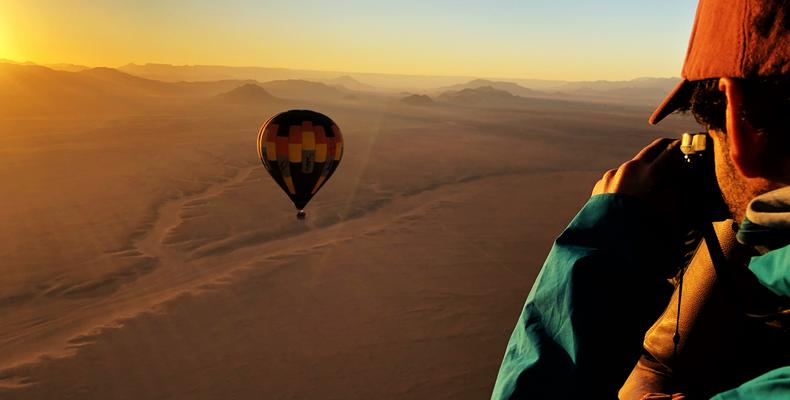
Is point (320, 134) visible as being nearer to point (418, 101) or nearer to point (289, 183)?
point (289, 183)

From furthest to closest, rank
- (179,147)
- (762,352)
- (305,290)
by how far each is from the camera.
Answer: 1. (179,147)
2. (305,290)
3. (762,352)

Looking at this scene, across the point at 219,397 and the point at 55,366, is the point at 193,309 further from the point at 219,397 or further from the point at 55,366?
the point at 219,397

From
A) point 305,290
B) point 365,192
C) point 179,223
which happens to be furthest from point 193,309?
point 365,192

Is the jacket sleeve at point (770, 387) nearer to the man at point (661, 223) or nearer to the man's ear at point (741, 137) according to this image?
the man at point (661, 223)

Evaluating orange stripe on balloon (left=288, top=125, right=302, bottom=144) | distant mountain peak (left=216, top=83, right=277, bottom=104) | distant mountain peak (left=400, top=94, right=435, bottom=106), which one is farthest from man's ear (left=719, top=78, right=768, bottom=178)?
distant mountain peak (left=400, top=94, right=435, bottom=106)

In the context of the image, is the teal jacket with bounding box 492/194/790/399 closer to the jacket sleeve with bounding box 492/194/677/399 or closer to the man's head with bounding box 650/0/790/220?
the jacket sleeve with bounding box 492/194/677/399

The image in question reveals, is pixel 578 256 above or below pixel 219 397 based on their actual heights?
above

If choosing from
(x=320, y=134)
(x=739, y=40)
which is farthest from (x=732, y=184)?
(x=320, y=134)
